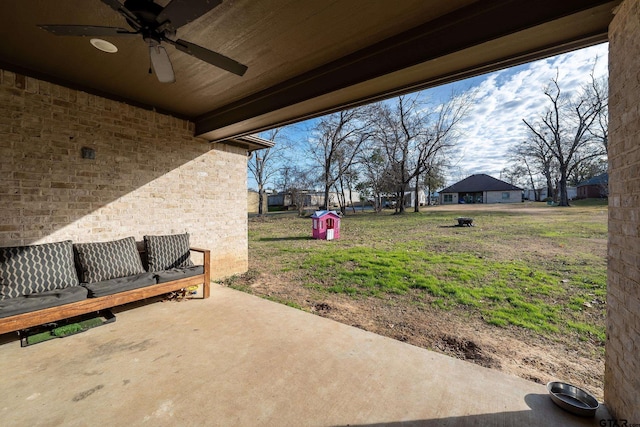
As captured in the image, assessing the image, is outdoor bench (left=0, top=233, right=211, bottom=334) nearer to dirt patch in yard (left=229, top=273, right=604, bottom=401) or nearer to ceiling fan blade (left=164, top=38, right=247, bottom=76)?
dirt patch in yard (left=229, top=273, right=604, bottom=401)

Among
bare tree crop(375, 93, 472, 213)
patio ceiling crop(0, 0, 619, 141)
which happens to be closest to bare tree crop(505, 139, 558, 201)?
bare tree crop(375, 93, 472, 213)

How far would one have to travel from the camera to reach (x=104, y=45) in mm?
2561

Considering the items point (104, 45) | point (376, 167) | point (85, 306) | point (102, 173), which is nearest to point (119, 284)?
point (85, 306)

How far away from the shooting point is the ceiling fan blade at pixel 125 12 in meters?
1.70

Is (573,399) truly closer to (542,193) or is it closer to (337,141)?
(337,141)

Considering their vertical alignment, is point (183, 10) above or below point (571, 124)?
below

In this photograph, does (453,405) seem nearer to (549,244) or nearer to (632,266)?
(632,266)

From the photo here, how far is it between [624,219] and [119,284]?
4.73 metres

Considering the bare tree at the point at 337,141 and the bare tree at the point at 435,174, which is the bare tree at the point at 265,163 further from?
the bare tree at the point at 435,174

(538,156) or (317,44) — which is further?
(538,156)

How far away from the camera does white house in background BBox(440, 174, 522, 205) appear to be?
3638cm

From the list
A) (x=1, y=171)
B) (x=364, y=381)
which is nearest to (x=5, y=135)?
(x=1, y=171)

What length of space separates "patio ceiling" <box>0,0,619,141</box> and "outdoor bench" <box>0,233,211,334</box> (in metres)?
2.20

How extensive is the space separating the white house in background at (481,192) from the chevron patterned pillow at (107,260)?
4302 cm
